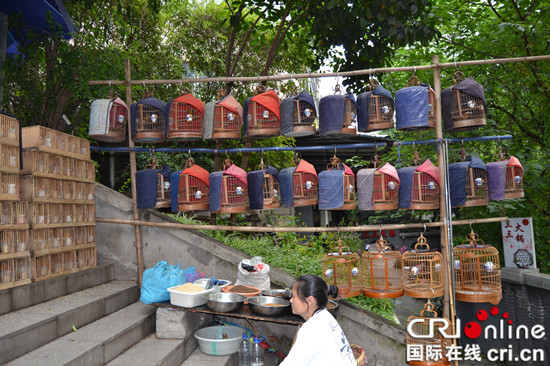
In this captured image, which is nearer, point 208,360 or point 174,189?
point 208,360

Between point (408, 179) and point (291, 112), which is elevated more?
point (291, 112)

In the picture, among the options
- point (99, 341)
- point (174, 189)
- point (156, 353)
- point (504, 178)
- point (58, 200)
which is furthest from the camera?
point (174, 189)

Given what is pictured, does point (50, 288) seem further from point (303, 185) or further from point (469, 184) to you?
point (469, 184)

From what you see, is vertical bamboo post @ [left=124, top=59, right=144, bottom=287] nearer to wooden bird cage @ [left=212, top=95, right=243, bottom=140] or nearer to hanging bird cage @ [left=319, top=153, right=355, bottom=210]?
wooden bird cage @ [left=212, top=95, right=243, bottom=140]

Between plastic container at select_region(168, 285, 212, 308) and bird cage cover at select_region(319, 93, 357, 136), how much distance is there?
2.50 metres

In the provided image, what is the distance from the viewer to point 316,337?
119 inches

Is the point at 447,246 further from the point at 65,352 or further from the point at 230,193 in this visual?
the point at 65,352

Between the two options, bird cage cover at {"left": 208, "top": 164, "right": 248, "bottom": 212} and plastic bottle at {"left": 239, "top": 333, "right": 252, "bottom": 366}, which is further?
plastic bottle at {"left": 239, "top": 333, "right": 252, "bottom": 366}

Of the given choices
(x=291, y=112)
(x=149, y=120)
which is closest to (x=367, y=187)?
(x=291, y=112)

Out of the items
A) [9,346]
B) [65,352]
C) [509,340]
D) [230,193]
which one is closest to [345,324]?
[230,193]

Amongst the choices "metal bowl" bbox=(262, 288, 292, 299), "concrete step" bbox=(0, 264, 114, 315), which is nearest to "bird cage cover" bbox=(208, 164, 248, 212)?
"metal bowl" bbox=(262, 288, 292, 299)

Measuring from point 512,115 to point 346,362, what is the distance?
25.3 feet

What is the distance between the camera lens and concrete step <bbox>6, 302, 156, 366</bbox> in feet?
13.0

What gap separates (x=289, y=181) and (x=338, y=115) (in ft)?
3.24
